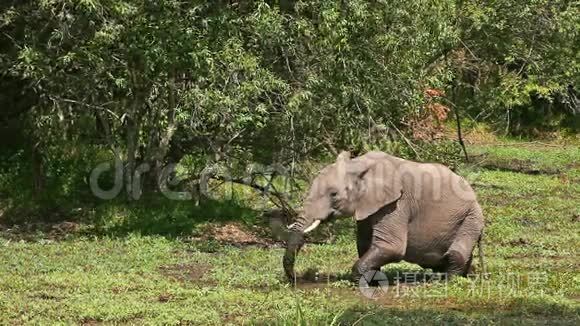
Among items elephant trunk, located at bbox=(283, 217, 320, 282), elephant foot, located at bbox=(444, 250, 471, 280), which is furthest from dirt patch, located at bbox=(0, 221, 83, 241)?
elephant foot, located at bbox=(444, 250, 471, 280)

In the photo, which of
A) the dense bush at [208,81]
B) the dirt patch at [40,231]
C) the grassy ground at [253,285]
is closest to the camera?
the grassy ground at [253,285]

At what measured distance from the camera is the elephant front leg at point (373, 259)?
398 inches

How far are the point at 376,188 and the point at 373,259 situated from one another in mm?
709

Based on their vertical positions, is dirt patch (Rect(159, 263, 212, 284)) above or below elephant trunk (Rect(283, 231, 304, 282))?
below

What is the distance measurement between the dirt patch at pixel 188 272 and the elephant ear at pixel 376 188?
6.02 ft

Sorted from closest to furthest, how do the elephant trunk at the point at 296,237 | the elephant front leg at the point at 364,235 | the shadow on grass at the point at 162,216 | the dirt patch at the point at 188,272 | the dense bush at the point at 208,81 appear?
1. the elephant trunk at the point at 296,237
2. the elephant front leg at the point at 364,235
3. the dirt patch at the point at 188,272
4. the dense bush at the point at 208,81
5. the shadow on grass at the point at 162,216

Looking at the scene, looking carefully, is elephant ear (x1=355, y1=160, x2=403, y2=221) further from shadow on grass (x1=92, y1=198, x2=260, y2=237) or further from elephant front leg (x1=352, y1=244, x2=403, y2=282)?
shadow on grass (x1=92, y1=198, x2=260, y2=237)

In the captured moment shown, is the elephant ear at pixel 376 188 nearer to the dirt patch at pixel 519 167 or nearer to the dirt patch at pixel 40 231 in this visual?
the dirt patch at pixel 40 231

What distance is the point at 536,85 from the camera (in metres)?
26.7

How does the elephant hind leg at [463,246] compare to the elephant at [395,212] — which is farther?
the elephant hind leg at [463,246]

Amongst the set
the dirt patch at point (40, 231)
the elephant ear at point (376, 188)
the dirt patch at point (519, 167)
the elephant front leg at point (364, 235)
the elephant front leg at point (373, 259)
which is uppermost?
the dirt patch at point (519, 167)

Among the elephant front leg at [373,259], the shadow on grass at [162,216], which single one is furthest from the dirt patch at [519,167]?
the elephant front leg at [373,259]

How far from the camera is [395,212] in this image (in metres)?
10.3

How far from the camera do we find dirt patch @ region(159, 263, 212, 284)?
10866 millimetres
